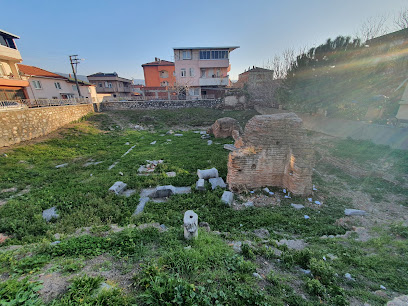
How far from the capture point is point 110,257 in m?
3.21

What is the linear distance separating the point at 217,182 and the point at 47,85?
29.0m

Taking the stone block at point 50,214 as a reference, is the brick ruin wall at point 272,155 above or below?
above

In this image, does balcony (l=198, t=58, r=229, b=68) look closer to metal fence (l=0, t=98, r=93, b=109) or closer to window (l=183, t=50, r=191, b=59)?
window (l=183, t=50, r=191, b=59)

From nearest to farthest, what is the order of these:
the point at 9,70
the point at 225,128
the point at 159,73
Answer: the point at 225,128
the point at 9,70
the point at 159,73

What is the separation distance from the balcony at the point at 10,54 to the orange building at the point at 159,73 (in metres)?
22.0

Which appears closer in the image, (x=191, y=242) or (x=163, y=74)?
(x=191, y=242)

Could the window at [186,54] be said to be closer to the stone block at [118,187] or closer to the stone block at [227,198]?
the stone block at [118,187]

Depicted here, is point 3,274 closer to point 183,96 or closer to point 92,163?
point 92,163

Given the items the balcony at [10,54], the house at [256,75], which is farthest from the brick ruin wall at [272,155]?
the balcony at [10,54]

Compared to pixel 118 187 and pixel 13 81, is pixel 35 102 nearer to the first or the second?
pixel 13 81

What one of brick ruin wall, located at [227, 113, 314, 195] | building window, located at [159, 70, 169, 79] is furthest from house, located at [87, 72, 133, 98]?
brick ruin wall, located at [227, 113, 314, 195]

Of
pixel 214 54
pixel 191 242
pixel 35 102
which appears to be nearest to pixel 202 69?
pixel 214 54

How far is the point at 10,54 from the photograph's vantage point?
701 inches

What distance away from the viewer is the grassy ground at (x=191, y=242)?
7.76 feet
